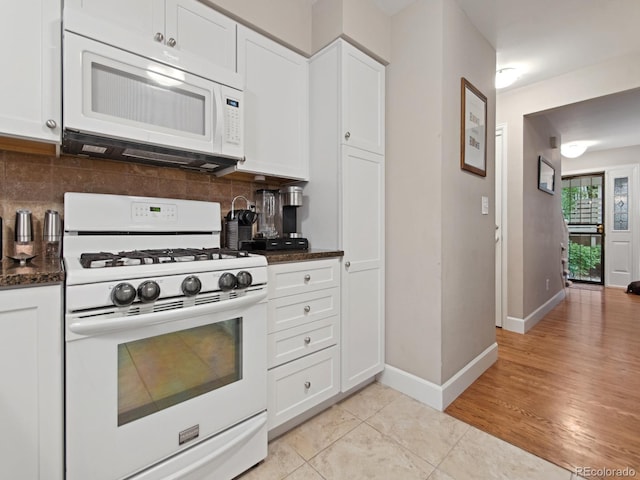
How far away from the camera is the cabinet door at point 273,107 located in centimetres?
179

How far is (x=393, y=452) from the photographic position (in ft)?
4.96

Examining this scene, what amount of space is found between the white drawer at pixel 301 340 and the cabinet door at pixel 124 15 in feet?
4.78

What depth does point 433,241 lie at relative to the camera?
191cm

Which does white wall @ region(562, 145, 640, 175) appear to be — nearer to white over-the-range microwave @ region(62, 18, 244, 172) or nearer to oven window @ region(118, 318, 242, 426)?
white over-the-range microwave @ region(62, 18, 244, 172)

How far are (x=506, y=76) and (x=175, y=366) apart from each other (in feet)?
11.5

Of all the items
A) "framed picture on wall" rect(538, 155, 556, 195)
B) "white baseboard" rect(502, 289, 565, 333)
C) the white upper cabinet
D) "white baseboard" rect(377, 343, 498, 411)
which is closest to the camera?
the white upper cabinet

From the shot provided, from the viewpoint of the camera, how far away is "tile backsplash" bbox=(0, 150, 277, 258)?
1346mm

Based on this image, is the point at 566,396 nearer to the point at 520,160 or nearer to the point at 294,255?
the point at 294,255

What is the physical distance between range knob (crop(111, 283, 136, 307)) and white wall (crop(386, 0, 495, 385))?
157 cm

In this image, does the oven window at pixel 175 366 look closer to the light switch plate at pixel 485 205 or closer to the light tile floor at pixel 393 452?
the light tile floor at pixel 393 452

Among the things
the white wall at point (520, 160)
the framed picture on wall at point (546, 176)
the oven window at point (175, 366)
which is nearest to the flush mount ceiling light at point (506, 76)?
the white wall at point (520, 160)

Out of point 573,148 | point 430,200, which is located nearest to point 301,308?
point 430,200

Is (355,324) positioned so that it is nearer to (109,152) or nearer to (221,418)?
(221,418)

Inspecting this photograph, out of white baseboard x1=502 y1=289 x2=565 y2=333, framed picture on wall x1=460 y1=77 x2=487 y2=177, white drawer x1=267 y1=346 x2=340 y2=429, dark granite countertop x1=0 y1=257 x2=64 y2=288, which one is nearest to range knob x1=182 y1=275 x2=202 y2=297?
dark granite countertop x1=0 y1=257 x2=64 y2=288
